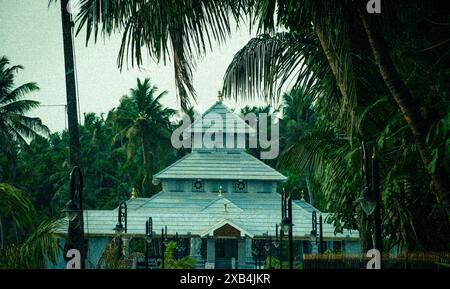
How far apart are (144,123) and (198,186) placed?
47.9ft

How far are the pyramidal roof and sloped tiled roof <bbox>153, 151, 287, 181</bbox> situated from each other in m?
1.36

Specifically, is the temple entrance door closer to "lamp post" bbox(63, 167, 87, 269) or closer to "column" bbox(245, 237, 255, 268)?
"column" bbox(245, 237, 255, 268)

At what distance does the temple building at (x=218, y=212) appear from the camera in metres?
30.2

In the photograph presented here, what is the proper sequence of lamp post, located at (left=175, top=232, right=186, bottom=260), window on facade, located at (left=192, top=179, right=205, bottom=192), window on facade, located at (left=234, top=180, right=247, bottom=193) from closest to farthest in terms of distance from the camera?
lamp post, located at (left=175, top=232, right=186, bottom=260)
window on facade, located at (left=192, top=179, right=205, bottom=192)
window on facade, located at (left=234, top=180, right=247, bottom=193)

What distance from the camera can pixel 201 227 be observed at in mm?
30781

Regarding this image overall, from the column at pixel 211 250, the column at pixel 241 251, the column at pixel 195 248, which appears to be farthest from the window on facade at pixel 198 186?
the column at pixel 241 251

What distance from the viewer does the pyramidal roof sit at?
37000 mm

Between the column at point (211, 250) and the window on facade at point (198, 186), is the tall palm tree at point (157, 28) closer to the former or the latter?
the column at point (211, 250)

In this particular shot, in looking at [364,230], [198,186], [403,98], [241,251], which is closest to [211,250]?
[241,251]

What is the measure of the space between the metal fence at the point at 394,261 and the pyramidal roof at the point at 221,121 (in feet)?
84.3

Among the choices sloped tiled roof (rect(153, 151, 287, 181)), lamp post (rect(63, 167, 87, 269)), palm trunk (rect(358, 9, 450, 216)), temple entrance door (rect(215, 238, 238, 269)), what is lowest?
temple entrance door (rect(215, 238, 238, 269))

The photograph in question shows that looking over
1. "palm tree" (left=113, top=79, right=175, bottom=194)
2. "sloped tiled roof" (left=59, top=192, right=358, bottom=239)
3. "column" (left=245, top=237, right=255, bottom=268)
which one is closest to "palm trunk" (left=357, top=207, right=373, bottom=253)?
"sloped tiled roof" (left=59, top=192, right=358, bottom=239)
